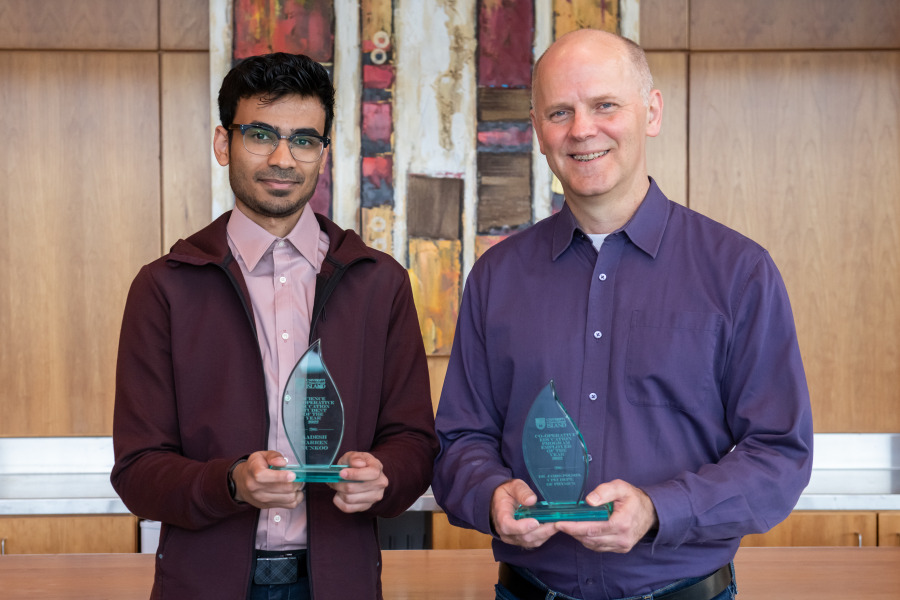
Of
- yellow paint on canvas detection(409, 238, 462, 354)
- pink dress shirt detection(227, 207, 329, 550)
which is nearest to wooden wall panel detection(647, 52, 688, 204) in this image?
yellow paint on canvas detection(409, 238, 462, 354)

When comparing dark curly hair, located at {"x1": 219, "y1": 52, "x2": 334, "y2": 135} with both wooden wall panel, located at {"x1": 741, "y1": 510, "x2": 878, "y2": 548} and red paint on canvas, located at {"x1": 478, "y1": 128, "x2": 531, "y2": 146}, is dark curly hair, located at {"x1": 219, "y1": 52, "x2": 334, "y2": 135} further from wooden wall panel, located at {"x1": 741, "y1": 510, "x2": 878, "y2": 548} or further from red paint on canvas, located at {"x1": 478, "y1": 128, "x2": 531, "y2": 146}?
wooden wall panel, located at {"x1": 741, "y1": 510, "x2": 878, "y2": 548}

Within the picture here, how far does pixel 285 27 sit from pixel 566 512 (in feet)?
7.85

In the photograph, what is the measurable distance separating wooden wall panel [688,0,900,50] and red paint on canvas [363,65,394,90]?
1.14 m

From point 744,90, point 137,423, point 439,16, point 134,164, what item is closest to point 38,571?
point 137,423

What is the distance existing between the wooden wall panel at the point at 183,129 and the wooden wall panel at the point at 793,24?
1.84 m

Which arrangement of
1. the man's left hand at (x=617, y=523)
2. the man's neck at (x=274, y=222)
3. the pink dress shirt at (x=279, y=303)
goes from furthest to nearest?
1. the man's neck at (x=274, y=222)
2. the pink dress shirt at (x=279, y=303)
3. the man's left hand at (x=617, y=523)

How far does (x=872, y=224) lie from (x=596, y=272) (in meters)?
2.32

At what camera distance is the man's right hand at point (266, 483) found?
4.45ft

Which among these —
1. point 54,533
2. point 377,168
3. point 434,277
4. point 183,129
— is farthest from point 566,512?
point 183,129

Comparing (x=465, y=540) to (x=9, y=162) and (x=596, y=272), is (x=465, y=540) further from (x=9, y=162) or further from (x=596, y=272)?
(x=9, y=162)

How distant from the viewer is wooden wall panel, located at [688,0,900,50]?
333 cm

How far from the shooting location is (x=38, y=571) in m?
2.27

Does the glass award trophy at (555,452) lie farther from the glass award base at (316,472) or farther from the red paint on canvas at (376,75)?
the red paint on canvas at (376,75)

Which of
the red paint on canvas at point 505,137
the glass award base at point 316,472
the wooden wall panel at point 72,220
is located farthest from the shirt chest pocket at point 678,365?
the wooden wall panel at point 72,220
